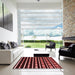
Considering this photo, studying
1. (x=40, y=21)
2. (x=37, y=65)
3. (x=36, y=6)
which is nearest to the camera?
(x=37, y=65)

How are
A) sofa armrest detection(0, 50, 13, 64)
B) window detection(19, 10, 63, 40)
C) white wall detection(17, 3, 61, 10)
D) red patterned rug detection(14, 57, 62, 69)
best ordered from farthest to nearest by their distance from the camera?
1. window detection(19, 10, 63, 40)
2. white wall detection(17, 3, 61, 10)
3. sofa armrest detection(0, 50, 13, 64)
4. red patterned rug detection(14, 57, 62, 69)

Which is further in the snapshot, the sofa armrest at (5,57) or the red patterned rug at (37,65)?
the sofa armrest at (5,57)

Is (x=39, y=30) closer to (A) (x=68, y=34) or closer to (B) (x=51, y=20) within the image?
(B) (x=51, y=20)

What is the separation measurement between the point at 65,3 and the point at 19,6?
15.9ft

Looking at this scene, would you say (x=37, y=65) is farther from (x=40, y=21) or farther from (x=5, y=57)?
(x=40, y=21)

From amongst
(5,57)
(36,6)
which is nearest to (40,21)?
(36,6)

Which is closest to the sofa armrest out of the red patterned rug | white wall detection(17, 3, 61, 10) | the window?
the red patterned rug

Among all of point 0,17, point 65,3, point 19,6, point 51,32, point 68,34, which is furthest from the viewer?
point 51,32

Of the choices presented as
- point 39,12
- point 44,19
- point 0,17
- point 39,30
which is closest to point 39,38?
point 39,30

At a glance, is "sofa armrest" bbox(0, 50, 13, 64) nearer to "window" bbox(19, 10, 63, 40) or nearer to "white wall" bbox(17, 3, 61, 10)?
"window" bbox(19, 10, 63, 40)

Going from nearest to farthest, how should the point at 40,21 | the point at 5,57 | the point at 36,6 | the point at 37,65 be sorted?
the point at 37,65 < the point at 5,57 < the point at 36,6 < the point at 40,21

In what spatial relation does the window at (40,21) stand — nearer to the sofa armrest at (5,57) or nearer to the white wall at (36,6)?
the white wall at (36,6)

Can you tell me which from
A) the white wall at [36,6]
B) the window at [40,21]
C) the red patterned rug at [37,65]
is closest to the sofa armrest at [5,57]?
the red patterned rug at [37,65]

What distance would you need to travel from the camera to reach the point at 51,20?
33.8 ft
